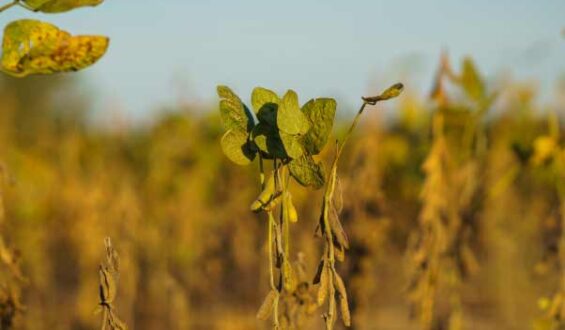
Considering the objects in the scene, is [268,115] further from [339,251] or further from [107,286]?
[107,286]

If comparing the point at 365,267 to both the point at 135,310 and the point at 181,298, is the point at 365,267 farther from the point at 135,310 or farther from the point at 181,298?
the point at 135,310

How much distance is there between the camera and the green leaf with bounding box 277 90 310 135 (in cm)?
109

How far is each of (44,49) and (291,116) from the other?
32cm

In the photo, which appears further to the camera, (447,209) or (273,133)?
(447,209)

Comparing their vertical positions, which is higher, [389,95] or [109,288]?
[389,95]

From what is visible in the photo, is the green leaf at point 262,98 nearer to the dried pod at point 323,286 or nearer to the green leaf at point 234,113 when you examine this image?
the green leaf at point 234,113

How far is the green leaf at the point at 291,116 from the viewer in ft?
3.59

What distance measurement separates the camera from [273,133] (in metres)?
1.17

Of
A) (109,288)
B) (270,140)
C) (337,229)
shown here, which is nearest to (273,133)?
(270,140)

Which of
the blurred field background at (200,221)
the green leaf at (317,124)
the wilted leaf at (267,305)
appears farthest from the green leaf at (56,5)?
the blurred field background at (200,221)

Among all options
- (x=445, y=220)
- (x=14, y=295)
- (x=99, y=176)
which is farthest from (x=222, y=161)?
(x=14, y=295)

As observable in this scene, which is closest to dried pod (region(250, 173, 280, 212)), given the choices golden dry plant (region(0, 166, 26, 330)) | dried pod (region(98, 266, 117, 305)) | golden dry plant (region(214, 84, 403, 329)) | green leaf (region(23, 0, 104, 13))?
golden dry plant (region(214, 84, 403, 329))

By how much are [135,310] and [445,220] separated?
3229 mm

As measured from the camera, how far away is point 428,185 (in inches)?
98.4
